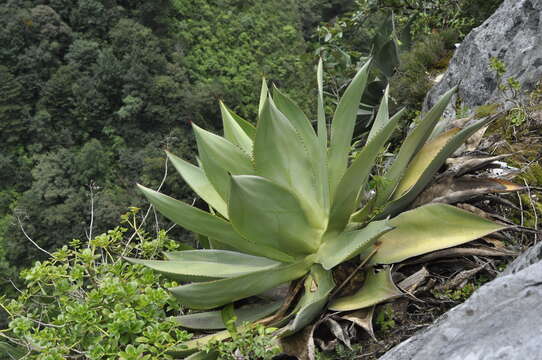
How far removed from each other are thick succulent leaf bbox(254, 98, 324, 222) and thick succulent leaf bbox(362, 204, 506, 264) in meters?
0.20

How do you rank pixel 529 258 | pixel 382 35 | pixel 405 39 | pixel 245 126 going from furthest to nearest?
pixel 405 39, pixel 382 35, pixel 245 126, pixel 529 258

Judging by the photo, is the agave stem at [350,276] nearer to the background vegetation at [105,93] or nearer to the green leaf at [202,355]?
the green leaf at [202,355]

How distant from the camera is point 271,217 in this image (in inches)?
50.8

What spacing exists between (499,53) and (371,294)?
1.65 m

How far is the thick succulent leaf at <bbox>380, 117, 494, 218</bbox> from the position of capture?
134 centimetres

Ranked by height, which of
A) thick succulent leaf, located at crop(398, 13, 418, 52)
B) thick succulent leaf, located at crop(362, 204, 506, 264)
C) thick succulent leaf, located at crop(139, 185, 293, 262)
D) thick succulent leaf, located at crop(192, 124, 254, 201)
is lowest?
thick succulent leaf, located at crop(139, 185, 293, 262)

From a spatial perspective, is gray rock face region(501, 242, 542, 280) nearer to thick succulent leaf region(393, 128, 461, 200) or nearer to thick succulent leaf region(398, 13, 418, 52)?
thick succulent leaf region(393, 128, 461, 200)

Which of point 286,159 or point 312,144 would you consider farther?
point 312,144

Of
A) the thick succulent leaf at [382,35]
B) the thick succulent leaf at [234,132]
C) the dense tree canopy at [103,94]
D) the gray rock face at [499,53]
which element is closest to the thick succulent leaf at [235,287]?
the thick succulent leaf at [234,132]

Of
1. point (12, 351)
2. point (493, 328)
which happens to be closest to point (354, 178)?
point (493, 328)

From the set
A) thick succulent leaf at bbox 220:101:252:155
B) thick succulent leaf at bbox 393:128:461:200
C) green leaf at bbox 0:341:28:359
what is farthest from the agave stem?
green leaf at bbox 0:341:28:359

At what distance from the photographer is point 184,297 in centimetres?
134

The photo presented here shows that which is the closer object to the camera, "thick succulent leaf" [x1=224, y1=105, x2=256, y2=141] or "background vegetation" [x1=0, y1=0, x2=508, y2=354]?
"thick succulent leaf" [x1=224, y1=105, x2=256, y2=141]

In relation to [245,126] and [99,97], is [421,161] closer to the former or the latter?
[245,126]
